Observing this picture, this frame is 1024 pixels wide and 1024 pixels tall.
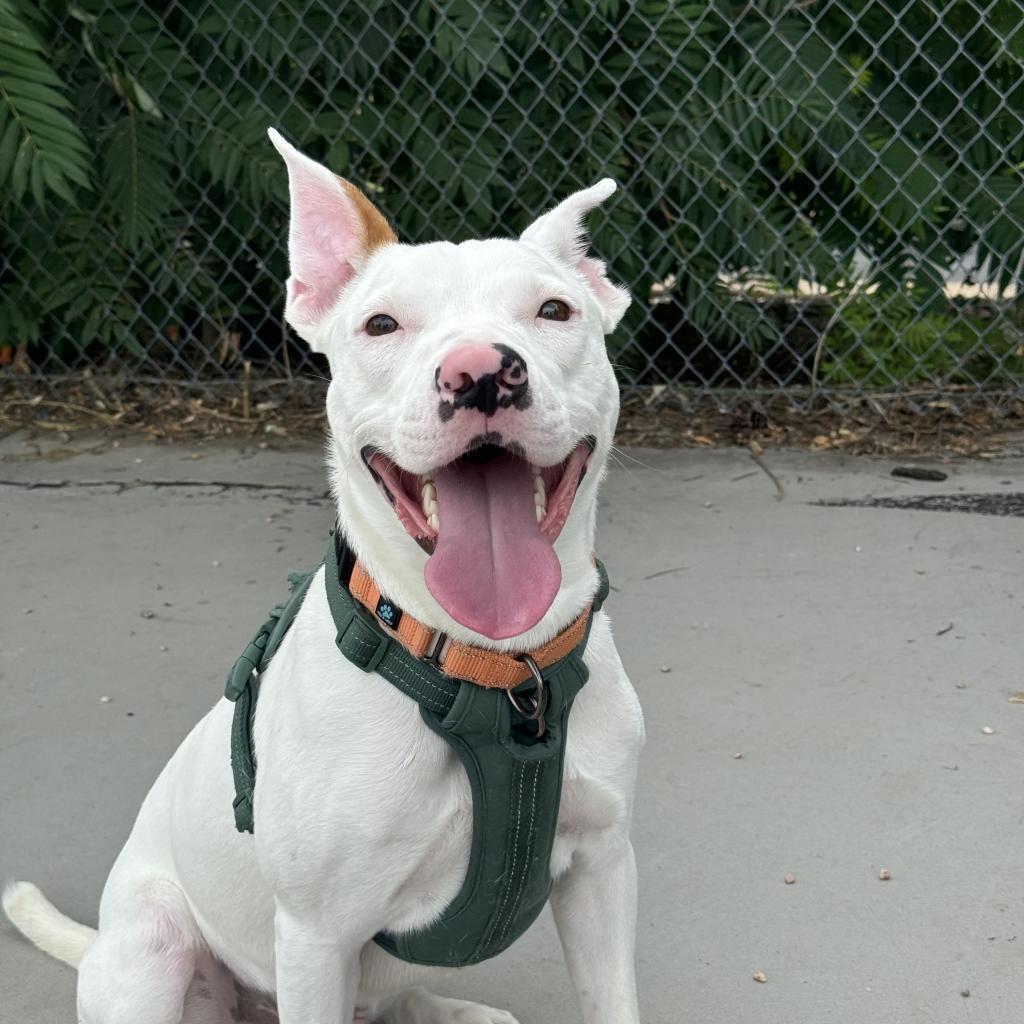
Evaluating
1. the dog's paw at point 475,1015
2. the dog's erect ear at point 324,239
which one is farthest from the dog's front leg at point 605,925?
the dog's erect ear at point 324,239

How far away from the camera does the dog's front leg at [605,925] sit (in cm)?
230

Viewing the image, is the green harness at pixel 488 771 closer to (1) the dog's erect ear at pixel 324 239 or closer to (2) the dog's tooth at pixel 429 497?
(2) the dog's tooth at pixel 429 497

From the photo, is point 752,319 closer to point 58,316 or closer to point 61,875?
point 58,316

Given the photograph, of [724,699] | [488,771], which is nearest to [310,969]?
[488,771]

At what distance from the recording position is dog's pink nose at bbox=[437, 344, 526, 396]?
6.45 ft

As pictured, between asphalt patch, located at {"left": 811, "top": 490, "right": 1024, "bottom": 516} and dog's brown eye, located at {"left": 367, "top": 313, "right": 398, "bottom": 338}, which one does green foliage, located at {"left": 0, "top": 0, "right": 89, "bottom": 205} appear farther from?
dog's brown eye, located at {"left": 367, "top": 313, "right": 398, "bottom": 338}

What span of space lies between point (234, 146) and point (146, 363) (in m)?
1.37

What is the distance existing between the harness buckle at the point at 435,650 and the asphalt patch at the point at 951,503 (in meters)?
3.10

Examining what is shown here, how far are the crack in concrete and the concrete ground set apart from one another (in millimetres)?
14

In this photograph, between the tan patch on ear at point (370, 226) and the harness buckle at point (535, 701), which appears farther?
the tan patch on ear at point (370, 226)

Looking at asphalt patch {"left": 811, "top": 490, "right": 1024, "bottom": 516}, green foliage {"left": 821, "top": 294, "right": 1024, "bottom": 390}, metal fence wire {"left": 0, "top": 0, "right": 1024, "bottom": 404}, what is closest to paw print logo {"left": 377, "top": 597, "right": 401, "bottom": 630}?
asphalt patch {"left": 811, "top": 490, "right": 1024, "bottom": 516}

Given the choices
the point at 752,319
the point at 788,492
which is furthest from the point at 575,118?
the point at 788,492

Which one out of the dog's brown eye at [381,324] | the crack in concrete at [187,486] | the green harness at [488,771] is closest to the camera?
the green harness at [488,771]

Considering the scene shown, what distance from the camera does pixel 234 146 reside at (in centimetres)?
581
